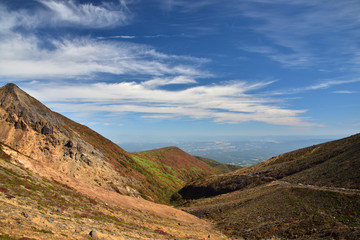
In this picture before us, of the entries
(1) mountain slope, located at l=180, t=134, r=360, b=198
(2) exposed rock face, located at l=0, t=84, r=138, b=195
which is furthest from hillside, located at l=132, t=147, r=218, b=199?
(2) exposed rock face, located at l=0, t=84, r=138, b=195

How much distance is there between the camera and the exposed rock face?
4125 cm

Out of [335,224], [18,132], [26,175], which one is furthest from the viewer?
[18,132]

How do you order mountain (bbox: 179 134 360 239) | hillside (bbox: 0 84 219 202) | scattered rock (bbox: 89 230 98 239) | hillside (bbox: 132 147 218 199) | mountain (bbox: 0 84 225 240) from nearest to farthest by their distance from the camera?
mountain (bbox: 0 84 225 240) → scattered rock (bbox: 89 230 98 239) → mountain (bbox: 179 134 360 239) → hillside (bbox: 0 84 219 202) → hillside (bbox: 132 147 218 199)

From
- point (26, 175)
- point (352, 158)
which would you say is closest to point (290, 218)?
point (352, 158)

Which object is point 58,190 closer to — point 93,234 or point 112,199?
point 112,199

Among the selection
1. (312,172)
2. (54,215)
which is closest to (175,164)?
(312,172)

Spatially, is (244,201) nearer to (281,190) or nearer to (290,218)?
(281,190)

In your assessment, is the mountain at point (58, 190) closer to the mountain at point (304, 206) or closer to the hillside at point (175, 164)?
the mountain at point (304, 206)

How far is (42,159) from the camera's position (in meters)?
42.5

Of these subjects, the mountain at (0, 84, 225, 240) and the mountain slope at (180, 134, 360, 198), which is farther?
the mountain slope at (180, 134, 360, 198)

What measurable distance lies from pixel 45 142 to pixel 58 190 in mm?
20722

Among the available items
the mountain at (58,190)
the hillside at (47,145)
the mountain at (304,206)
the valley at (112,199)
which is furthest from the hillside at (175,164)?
the mountain at (304,206)

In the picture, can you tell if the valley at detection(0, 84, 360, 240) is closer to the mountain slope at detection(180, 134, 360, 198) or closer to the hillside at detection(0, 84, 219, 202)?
the hillside at detection(0, 84, 219, 202)

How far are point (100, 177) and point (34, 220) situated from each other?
36252mm
